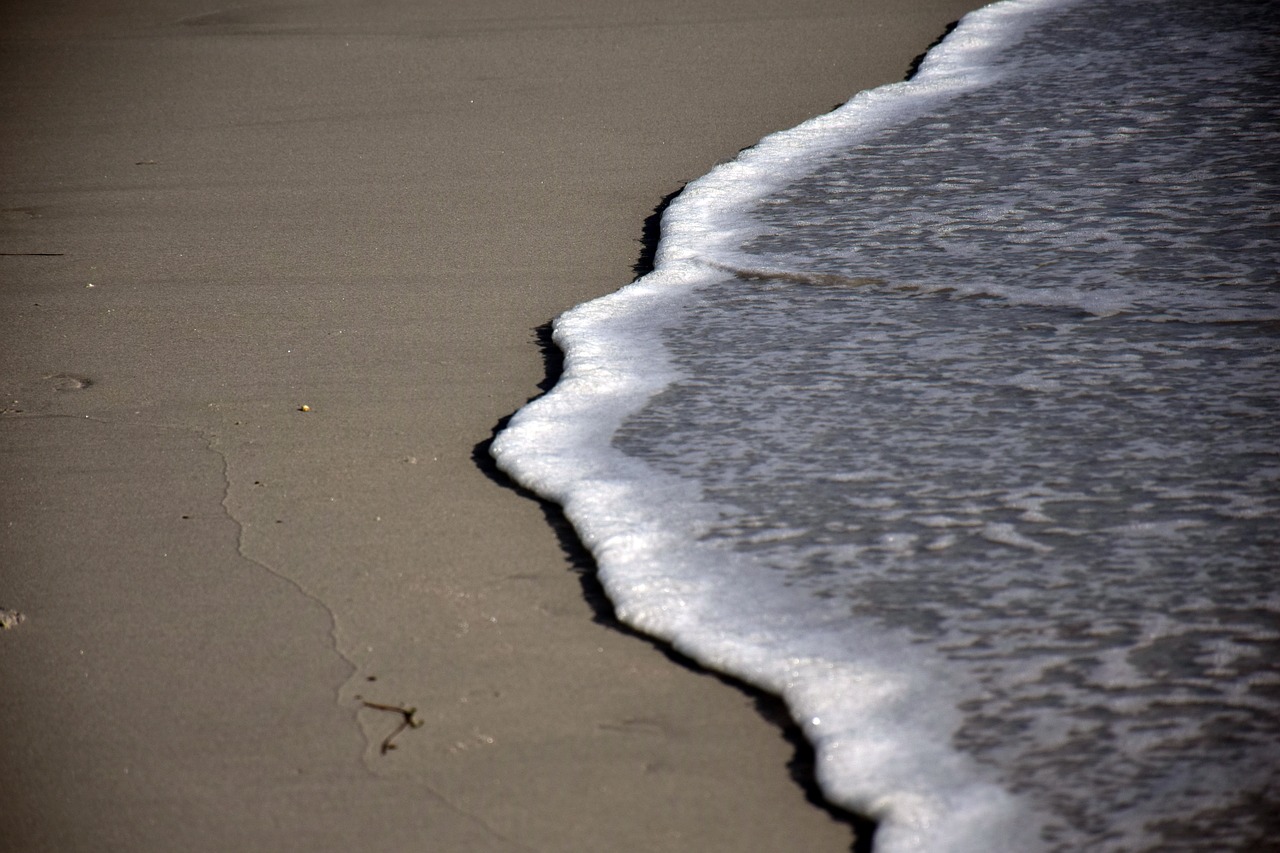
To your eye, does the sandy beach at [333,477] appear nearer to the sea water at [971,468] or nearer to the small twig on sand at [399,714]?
the small twig on sand at [399,714]

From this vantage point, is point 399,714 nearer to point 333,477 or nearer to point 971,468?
point 333,477

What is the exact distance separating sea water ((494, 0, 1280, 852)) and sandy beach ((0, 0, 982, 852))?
4.6 inches

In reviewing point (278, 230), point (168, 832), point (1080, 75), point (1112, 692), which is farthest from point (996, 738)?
point (1080, 75)

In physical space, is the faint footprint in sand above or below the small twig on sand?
above

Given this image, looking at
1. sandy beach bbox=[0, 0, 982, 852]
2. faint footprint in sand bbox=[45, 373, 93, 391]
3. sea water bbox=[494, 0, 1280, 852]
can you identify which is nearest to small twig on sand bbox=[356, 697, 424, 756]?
sandy beach bbox=[0, 0, 982, 852]

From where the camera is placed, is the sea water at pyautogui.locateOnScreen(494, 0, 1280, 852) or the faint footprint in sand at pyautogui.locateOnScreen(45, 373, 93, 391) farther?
the faint footprint in sand at pyautogui.locateOnScreen(45, 373, 93, 391)

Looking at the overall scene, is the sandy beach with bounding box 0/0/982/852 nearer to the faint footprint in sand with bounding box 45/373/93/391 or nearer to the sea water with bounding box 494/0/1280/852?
the faint footprint in sand with bounding box 45/373/93/391

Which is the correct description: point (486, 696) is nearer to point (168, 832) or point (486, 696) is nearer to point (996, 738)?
point (168, 832)

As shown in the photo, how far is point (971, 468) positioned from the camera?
6.95 ft

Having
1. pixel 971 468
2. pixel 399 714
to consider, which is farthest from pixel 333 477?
pixel 971 468

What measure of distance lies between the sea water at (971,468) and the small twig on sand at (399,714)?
0.33m

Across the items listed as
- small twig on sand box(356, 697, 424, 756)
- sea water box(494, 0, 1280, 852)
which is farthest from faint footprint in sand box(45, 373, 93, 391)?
small twig on sand box(356, 697, 424, 756)

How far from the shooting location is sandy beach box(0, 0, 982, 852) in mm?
1454

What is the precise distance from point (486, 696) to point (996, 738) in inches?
23.7
